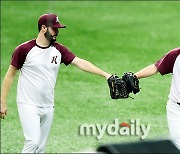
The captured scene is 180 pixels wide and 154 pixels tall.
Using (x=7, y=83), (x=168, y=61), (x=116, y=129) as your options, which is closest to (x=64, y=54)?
(x=7, y=83)

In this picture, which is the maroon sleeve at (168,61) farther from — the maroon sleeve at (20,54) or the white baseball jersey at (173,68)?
the maroon sleeve at (20,54)

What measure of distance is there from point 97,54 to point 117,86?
7600 mm

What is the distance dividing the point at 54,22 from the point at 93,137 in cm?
282

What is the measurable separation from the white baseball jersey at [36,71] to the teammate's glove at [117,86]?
2.37 ft

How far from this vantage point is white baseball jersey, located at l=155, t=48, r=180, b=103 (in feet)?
21.8

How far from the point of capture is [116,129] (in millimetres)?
9445

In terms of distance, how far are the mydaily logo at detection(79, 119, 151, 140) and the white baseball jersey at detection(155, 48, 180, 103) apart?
212 cm

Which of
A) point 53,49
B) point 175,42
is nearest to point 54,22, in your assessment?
point 53,49

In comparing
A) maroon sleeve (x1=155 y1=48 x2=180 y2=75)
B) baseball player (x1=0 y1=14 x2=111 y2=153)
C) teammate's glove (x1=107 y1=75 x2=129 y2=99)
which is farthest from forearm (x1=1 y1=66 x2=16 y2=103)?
maroon sleeve (x1=155 y1=48 x2=180 y2=75)

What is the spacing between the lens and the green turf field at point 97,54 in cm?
939

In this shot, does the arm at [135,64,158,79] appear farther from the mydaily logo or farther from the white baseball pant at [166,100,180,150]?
the mydaily logo

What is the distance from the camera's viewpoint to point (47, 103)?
21.2 ft

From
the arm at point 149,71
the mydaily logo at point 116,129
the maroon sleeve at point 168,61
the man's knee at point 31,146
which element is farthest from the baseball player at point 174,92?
the mydaily logo at point 116,129

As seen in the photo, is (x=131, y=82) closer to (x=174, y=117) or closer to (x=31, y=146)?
(x=174, y=117)
